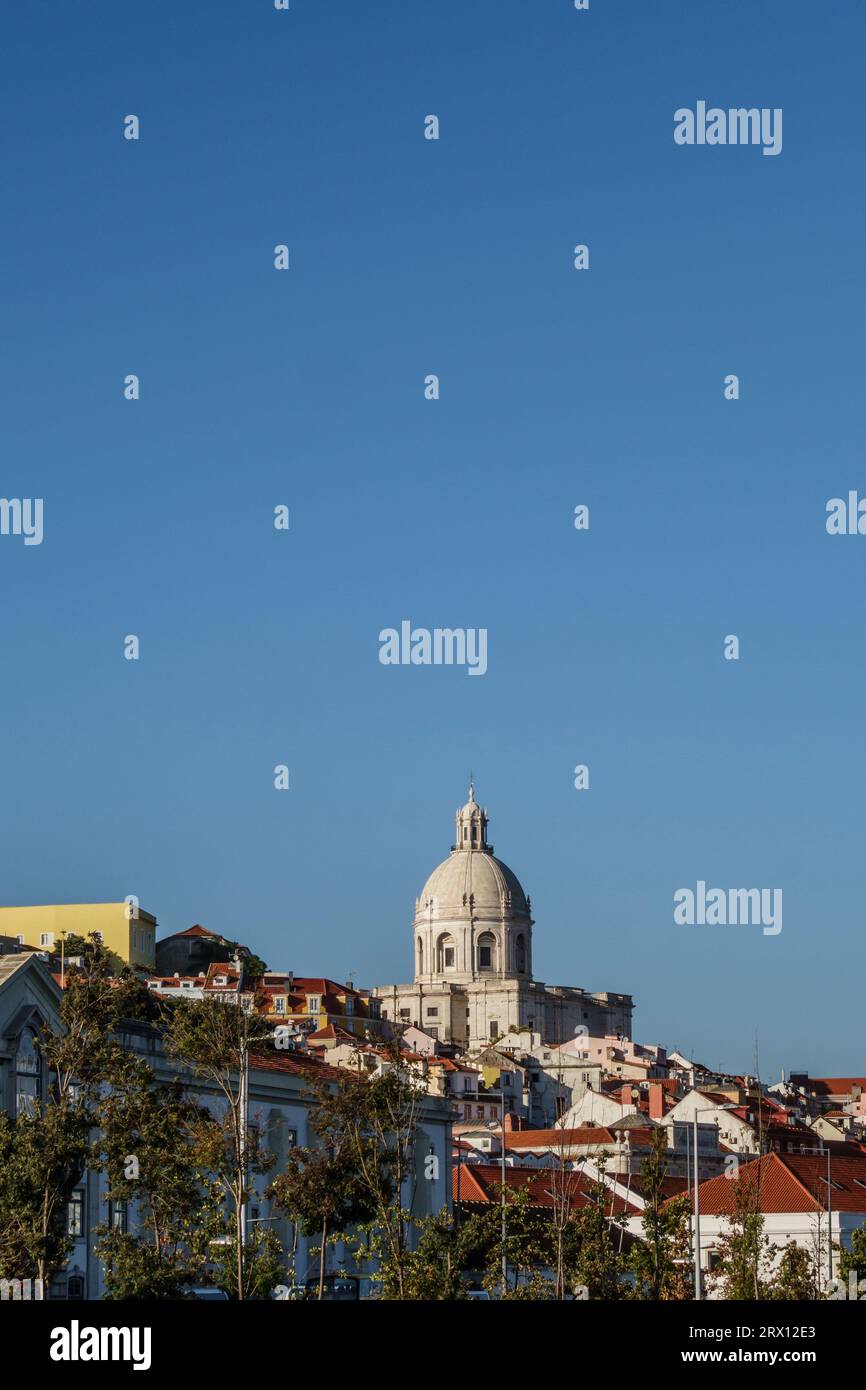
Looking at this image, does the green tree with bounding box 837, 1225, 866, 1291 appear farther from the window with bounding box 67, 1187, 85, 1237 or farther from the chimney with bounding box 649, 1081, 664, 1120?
the chimney with bounding box 649, 1081, 664, 1120

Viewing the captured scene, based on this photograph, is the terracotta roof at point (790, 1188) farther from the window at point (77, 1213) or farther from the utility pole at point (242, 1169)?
the utility pole at point (242, 1169)

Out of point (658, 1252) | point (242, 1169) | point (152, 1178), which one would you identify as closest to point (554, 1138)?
point (658, 1252)

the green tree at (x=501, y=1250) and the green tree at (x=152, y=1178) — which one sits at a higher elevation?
the green tree at (x=152, y=1178)

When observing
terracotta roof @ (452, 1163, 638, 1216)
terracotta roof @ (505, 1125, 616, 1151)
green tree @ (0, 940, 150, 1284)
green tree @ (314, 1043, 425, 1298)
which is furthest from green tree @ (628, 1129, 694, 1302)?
terracotta roof @ (505, 1125, 616, 1151)

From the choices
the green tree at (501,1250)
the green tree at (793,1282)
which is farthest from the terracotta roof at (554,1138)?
the green tree at (793,1282)

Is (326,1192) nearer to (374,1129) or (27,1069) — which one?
(374,1129)
